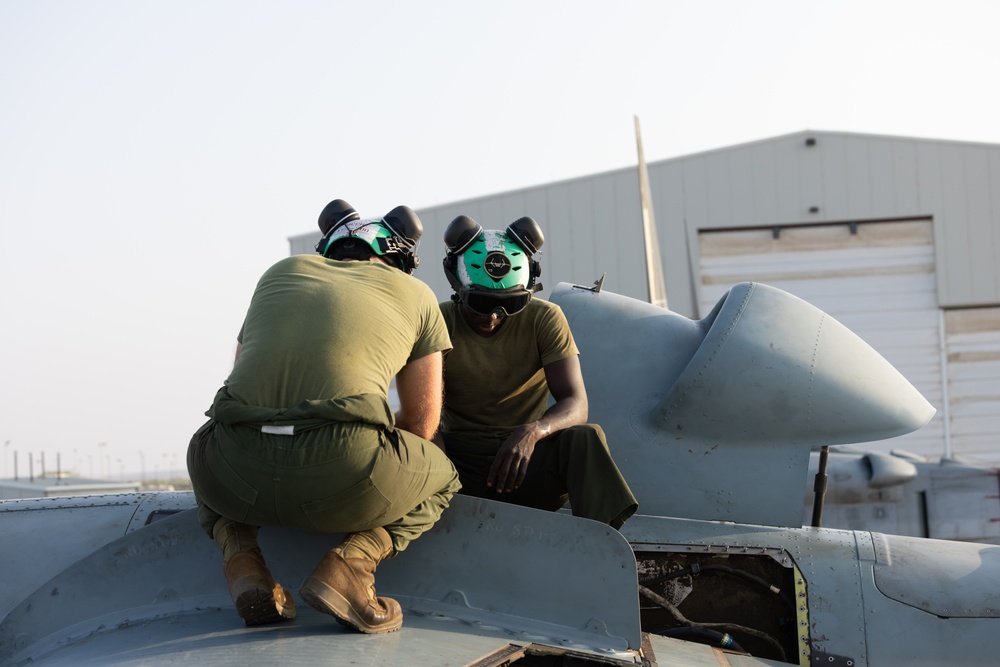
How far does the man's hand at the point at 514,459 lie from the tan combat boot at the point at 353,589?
0.66 metres

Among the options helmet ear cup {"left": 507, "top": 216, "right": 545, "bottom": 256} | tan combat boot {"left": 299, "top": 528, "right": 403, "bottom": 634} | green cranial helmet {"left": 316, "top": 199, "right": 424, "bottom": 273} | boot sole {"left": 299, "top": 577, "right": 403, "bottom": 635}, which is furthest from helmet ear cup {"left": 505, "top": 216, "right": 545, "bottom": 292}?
boot sole {"left": 299, "top": 577, "right": 403, "bottom": 635}

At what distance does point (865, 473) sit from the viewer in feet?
47.1

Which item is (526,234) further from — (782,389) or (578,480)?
(782,389)

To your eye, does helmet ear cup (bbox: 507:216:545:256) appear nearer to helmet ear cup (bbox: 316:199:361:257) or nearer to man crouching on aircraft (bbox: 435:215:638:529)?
man crouching on aircraft (bbox: 435:215:638:529)

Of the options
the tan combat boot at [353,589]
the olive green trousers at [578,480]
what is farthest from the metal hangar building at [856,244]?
the tan combat boot at [353,589]

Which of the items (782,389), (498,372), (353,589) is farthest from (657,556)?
(353,589)

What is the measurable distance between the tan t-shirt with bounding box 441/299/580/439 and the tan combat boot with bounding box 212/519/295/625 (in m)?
1.18

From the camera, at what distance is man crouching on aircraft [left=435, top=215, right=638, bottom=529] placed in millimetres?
3447

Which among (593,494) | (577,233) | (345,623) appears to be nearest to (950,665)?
(593,494)

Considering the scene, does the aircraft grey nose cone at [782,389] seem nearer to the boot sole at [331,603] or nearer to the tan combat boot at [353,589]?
the tan combat boot at [353,589]

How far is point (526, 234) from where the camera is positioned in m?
3.85

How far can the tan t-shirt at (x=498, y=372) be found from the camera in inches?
153

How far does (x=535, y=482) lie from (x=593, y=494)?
28cm

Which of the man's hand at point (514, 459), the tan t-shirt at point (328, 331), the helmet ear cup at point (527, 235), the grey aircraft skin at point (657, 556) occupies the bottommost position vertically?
the grey aircraft skin at point (657, 556)
